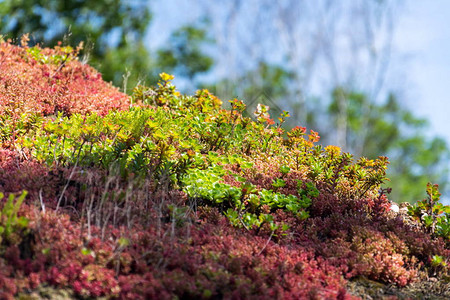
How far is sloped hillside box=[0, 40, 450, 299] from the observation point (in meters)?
Result: 3.34

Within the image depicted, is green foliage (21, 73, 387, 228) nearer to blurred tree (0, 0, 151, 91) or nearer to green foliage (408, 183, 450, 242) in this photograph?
Result: green foliage (408, 183, 450, 242)

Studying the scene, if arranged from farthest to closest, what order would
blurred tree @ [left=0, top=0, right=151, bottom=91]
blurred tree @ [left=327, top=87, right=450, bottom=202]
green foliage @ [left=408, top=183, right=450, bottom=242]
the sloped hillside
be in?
blurred tree @ [left=327, top=87, right=450, bottom=202], blurred tree @ [left=0, top=0, right=151, bottom=91], green foliage @ [left=408, top=183, right=450, bottom=242], the sloped hillside

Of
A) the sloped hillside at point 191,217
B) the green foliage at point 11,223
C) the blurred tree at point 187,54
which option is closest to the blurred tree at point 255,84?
the blurred tree at point 187,54

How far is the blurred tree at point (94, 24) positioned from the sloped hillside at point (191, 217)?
1050cm

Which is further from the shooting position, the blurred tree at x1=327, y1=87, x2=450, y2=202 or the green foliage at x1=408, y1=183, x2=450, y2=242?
the blurred tree at x1=327, y1=87, x2=450, y2=202

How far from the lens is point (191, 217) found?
470cm

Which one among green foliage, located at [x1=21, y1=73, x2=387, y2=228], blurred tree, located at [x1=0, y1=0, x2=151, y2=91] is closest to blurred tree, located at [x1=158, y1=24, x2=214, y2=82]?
blurred tree, located at [x1=0, y1=0, x2=151, y2=91]

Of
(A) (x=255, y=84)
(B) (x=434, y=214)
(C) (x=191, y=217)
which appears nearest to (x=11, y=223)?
(C) (x=191, y=217)

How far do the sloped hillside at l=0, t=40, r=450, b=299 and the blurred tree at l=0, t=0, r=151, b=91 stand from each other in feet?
34.5

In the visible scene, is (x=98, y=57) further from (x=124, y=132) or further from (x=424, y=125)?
(x=424, y=125)

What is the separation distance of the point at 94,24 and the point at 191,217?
627 inches

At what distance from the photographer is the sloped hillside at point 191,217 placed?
3342 mm

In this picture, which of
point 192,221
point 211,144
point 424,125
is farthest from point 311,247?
point 424,125

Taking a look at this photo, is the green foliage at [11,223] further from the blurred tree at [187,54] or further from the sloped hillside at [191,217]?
the blurred tree at [187,54]
